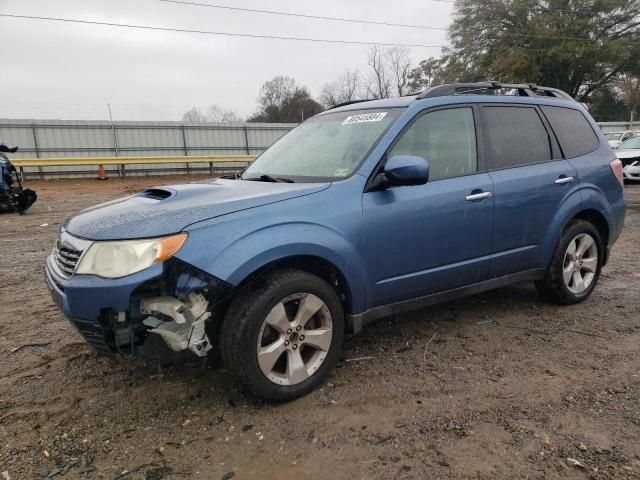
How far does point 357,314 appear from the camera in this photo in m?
3.00

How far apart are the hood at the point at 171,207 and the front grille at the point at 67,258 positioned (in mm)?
100

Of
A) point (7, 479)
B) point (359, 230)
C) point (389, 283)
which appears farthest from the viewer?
point (389, 283)

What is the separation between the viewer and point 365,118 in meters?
3.48

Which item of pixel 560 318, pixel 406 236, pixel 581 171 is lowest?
pixel 560 318

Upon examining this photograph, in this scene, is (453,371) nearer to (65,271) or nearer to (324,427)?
(324,427)

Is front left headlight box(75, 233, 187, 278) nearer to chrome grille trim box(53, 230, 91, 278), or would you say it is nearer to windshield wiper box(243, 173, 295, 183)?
chrome grille trim box(53, 230, 91, 278)

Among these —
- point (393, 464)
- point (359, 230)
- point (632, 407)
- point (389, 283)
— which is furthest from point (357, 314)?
point (632, 407)

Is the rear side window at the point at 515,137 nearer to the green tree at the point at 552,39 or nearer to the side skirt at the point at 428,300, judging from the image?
the side skirt at the point at 428,300

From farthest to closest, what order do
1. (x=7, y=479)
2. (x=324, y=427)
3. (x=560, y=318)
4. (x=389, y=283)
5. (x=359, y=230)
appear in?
1. (x=560, y=318)
2. (x=389, y=283)
3. (x=359, y=230)
4. (x=324, y=427)
5. (x=7, y=479)

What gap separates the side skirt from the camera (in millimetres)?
3029

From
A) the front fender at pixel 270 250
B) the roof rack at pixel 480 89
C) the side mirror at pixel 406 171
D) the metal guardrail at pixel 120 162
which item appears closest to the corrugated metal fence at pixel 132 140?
the metal guardrail at pixel 120 162

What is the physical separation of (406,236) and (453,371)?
936 mm

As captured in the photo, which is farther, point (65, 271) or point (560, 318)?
point (560, 318)

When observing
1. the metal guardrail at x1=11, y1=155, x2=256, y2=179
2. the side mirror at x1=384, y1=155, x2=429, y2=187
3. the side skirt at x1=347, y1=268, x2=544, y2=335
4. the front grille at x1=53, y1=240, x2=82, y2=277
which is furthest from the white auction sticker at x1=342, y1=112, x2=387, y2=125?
the metal guardrail at x1=11, y1=155, x2=256, y2=179
